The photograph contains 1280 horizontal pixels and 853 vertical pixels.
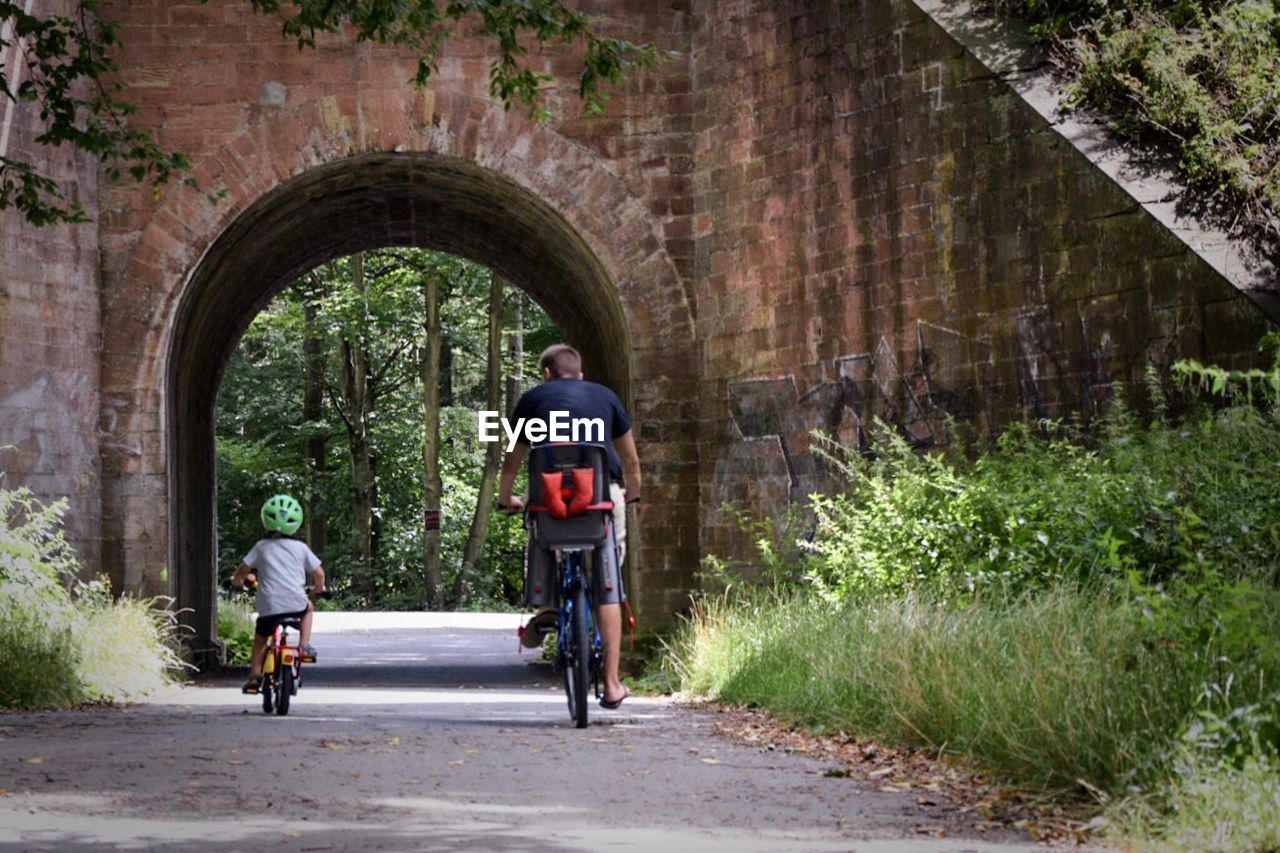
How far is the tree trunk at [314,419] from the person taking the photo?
4238cm

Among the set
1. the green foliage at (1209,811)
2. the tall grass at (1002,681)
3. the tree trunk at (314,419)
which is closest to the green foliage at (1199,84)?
the tall grass at (1002,681)

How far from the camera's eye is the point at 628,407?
17141mm

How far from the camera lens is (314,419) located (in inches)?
1689

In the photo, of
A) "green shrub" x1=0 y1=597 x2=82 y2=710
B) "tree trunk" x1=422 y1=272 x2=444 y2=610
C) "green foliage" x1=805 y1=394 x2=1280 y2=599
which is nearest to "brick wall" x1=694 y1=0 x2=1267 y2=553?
"green foliage" x1=805 y1=394 x2=1280 y2=599

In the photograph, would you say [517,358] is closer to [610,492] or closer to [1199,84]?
[1199,84]

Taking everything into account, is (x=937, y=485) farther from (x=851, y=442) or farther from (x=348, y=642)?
(x=348, y=642)

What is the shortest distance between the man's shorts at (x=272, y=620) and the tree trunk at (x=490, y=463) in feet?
86.3

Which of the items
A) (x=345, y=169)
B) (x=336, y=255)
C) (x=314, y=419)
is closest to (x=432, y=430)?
(x=314, y=419)

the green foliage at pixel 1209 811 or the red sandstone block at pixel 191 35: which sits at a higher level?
the red sandstone block at pixel 191 35

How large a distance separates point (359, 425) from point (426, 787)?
110 feet

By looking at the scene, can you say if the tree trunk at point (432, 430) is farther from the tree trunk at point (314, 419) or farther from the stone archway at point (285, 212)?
the stone archway at point (285, 212)

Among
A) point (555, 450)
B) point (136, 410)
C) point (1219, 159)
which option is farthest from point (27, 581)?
point (1219, 159)

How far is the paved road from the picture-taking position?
5762mm

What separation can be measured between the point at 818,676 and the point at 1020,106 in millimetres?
Result: 4954
